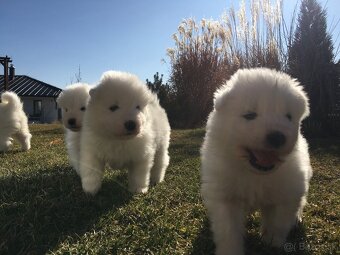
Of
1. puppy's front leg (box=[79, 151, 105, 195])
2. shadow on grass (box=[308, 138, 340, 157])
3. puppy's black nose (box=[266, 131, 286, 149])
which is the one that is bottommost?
shadow on grass (box=[308, 138, 340, 157])

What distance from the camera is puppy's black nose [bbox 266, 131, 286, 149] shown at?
2195 mm

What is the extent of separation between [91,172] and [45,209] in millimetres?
764

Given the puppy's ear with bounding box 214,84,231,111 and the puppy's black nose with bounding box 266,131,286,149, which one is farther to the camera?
the puppy's ear with bounding box 214,84,231,111

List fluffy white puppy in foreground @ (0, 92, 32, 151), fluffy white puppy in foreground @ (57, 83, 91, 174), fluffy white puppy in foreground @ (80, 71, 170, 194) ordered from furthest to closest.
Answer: fluffy white puppy in foreground @ (0, 92, 32, 151), fluffy white puppy in foreground @ (57, 83, 91, 174), fluffy white puppy in foreground @ (80, 71, 170, 194)

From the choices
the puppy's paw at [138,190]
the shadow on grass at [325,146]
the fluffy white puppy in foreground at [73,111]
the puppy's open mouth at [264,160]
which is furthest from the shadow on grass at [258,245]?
the shadow on grass at [325,146]

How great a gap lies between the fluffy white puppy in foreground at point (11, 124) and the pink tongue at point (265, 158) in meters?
6.79

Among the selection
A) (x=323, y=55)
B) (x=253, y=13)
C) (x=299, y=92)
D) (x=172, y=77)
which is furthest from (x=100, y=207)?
(x=172, y=77)

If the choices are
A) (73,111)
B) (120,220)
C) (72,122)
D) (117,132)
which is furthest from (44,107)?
(120,220)

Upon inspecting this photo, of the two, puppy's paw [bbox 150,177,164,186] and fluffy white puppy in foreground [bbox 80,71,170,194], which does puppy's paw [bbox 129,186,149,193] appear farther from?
puppy's paw [bbox 150,177,164,186]

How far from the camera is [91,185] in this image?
356 cm

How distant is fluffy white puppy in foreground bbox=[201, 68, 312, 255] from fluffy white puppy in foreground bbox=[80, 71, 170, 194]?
1.25 metres

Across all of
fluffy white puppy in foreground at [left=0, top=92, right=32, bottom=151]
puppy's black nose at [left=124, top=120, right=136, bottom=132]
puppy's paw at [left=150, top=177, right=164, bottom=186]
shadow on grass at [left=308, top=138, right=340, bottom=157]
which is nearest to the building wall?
fluffy white puppy in foreground at [left=0, top=92, right=32, bottom=151]

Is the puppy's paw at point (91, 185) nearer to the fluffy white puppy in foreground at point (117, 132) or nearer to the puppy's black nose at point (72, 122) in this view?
the fluffy white puppy in foreground at point (117, 132)

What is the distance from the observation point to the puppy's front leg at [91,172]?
3.56 meters
